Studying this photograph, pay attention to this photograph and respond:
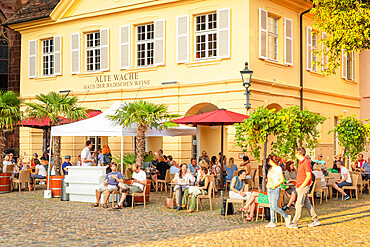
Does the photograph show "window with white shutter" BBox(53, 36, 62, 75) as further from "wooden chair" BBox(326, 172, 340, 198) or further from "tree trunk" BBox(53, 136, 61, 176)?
"wooden chair" BBox(326, 172, 340, 198)

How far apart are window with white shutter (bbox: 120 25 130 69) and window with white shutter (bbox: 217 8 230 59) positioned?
4.20 m

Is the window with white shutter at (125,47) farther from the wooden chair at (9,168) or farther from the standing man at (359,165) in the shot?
the standing man at (359,165)

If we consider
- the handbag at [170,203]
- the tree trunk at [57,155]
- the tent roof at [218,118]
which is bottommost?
the handbag at [170,203]

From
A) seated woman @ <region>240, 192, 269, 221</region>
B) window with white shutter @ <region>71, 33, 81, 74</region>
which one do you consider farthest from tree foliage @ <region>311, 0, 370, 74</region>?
window with white shutter @ <region>71, 33, 81, 74</region>

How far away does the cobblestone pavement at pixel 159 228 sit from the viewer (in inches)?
371

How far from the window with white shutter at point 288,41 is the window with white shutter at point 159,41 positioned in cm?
461

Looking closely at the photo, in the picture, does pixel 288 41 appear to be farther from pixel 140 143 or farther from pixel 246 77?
pixel 140 143

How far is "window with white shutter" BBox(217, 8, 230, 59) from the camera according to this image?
63.6 feet

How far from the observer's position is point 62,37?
24031mm

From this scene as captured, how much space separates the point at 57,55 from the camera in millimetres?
24219

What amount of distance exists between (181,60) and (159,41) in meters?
1.34

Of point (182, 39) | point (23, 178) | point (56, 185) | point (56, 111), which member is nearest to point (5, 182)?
point (23, 178)

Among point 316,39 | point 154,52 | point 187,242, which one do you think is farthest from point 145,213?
point 316,39

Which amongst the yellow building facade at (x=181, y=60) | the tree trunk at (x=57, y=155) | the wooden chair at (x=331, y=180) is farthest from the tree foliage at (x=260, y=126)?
the tree trunk at (x=57, y=155)
